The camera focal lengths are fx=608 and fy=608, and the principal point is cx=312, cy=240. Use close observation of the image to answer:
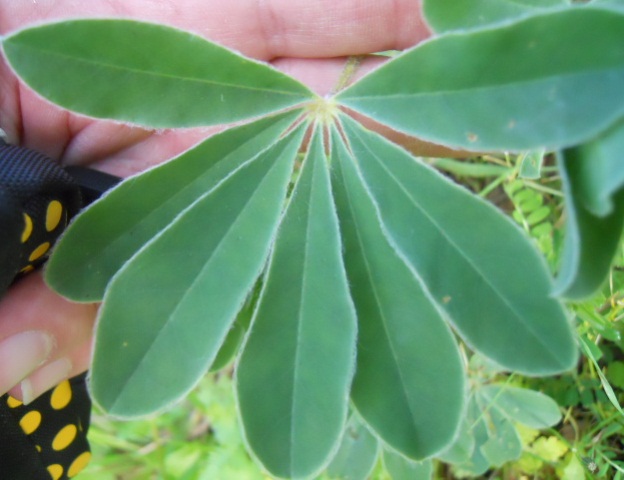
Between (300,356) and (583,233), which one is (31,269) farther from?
(583,233)

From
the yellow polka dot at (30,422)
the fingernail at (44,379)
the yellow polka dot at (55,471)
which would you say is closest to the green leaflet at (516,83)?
the fingernail at (44,379)

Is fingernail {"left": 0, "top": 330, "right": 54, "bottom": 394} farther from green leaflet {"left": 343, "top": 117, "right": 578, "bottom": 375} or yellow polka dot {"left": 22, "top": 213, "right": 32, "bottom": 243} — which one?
green leaflet {"left": 343, "top": 117, "right": 578, "bottom": 375}

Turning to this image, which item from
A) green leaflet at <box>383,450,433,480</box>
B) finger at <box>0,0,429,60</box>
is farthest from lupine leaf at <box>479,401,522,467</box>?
finger at <box>0,0,429,60</box>

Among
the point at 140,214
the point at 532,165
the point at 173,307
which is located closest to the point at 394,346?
the point at 173,307

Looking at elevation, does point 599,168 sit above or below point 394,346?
above

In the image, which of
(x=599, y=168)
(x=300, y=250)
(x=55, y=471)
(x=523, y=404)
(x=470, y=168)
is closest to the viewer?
(x=599, y=168)

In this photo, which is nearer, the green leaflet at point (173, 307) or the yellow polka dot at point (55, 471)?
the green leaflet at point (173, 307)

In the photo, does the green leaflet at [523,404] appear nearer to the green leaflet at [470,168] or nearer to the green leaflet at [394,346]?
the green leaflet at [470,168]

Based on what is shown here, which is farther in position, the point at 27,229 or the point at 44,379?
the point at 44,379
